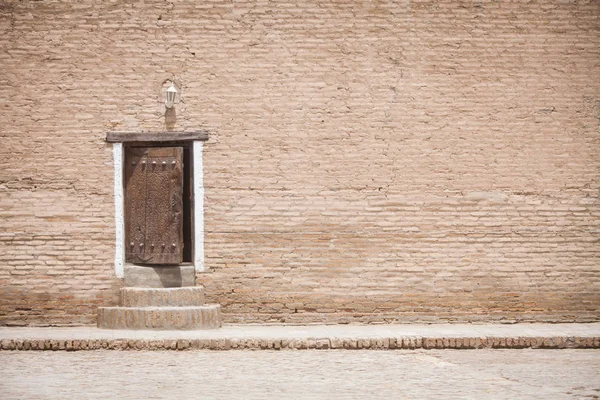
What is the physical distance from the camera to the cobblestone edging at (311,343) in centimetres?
1066

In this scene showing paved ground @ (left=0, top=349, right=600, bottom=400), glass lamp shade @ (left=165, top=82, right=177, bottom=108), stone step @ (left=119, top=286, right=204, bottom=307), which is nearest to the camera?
paved ground @ (left=0, top=349, right=600, bottom=400)

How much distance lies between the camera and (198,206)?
1235 centimetres

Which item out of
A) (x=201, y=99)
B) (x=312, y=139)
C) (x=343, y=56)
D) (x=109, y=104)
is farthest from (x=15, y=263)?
(x=343, y=56)

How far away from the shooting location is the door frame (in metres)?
12.3

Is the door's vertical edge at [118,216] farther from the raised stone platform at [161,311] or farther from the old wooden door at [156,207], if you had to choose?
the raised stone platform at [161,311]

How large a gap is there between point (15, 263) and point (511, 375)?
22.7 feet

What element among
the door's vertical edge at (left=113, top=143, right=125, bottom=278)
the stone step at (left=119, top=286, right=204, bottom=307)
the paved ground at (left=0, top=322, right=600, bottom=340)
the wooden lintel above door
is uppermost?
the wooden lintel above door

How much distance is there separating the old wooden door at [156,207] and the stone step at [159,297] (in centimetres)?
50

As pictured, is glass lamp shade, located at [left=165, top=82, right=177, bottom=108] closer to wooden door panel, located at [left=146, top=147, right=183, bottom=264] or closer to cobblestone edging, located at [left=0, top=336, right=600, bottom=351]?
wooden door panel, located at [left=146, top=147, right=183, bottom=264]

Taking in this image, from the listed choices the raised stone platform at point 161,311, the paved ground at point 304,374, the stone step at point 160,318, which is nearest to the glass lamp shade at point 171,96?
the raised stone platform at point 161,311

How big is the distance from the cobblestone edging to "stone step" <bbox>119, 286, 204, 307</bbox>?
135cm

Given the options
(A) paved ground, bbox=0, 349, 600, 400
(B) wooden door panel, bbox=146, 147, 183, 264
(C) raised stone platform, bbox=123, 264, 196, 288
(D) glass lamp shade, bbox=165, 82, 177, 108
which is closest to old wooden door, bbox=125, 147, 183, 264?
(B) wooden door panel, bbox=146, 147, 183, 264

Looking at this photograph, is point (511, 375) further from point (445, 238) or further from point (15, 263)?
point (15, 263)

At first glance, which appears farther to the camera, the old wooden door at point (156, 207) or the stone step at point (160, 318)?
the old wooden door at point (156, 207)
